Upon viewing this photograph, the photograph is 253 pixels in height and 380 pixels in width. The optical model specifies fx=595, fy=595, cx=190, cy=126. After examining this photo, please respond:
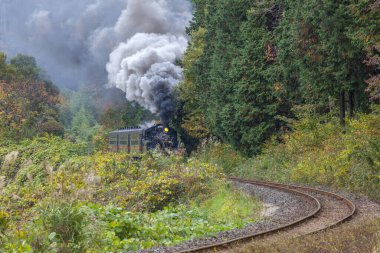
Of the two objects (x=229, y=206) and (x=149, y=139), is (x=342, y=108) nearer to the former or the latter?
(x=149, y=139)

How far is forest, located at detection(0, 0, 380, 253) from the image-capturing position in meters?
12.5

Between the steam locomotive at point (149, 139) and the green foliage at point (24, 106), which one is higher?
the green foliage at point (24, 106)

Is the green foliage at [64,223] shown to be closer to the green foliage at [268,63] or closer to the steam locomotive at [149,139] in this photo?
the green foliage at [268,63]

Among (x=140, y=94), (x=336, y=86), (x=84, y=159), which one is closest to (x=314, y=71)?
(x=336, y=86)

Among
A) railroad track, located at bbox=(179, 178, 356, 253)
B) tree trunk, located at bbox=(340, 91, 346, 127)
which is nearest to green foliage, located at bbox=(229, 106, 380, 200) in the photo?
tree trunk, located at bbox=(340, 91, 346, 127)

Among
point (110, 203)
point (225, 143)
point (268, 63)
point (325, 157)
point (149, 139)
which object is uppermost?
point (268, 63)

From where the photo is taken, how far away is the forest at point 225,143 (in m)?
12.5

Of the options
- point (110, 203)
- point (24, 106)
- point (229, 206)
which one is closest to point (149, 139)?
point (110, 203)

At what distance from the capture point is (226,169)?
37188 millimetres

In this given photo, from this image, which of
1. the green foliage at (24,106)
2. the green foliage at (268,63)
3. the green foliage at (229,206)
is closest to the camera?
the green foliage at (229,206)

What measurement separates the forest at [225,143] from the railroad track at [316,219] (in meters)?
1.09

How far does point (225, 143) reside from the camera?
40.5m

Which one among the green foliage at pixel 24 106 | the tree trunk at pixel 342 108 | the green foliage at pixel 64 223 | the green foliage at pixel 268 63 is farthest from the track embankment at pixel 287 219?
the green foliage at pixel 24 106

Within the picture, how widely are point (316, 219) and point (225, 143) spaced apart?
26510 mm
